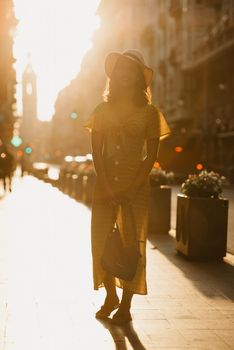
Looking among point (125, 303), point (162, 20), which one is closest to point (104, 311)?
point (125, 303)

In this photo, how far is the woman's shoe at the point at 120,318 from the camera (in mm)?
5918

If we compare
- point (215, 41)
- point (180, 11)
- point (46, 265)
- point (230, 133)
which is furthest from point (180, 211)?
point (180, 11)

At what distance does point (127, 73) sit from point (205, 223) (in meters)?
4.05

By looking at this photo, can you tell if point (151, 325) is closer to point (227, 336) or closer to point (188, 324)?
point (188, 324)

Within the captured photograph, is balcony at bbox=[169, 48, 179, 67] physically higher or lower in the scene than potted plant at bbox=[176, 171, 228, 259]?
higher

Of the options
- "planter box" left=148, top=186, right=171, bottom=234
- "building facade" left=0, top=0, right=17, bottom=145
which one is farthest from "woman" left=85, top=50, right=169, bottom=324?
"building facade" left=0, top=0, right=17, bottom=145

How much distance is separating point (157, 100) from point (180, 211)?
54.7 metres

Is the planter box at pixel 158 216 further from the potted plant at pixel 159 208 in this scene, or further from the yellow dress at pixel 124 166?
the yellow dress at pixel 124 166

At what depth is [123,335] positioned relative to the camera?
18.2 feet

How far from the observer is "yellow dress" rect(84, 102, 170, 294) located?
6.00 m

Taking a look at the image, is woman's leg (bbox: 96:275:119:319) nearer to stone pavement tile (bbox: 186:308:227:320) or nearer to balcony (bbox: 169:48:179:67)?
stone pavement tile (bbox: 186:308:227:320)

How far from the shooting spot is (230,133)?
4184 cm

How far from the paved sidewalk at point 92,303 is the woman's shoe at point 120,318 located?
0.19 ft

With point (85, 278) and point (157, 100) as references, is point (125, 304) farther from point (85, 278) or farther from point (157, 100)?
point (157, 100)
